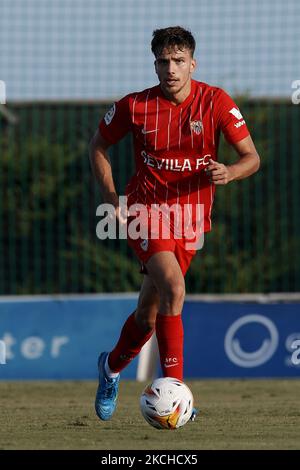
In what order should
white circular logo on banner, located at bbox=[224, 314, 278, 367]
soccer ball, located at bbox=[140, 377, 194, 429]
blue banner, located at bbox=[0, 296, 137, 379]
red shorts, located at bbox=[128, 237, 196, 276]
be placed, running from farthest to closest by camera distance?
blue banner, located at bbox=[0, 296, 137, 379] < white circular logo on banner, located at bbox=[224, 314, 278, 367] < red shorts, located at bbox=[128, 237, 196, 276] < soccer ball, located at bbox=[140, 377, 194, 429]

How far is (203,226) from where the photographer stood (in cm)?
742

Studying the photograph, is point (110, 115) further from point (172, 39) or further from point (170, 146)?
point (172, 39)

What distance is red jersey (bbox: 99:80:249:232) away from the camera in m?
7.30

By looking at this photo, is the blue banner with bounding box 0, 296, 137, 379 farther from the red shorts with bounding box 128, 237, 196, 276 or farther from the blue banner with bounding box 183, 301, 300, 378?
the red shorts with bounding box 128, 237, 196, 276

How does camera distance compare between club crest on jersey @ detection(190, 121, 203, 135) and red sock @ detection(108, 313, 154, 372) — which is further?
red sock @ detection(108, 313, 154, 372)

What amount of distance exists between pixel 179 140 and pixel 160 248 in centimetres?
69

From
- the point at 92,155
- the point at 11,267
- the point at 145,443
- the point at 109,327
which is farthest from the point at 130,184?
the point at 11,267

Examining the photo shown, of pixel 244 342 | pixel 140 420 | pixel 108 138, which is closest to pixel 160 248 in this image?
pixel 108 138

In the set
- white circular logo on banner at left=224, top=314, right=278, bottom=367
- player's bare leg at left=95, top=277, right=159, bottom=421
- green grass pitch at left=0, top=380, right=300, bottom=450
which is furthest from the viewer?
white circular logo on banner at left=224, top=314, right=278, bottom=367

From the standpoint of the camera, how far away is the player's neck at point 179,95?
733cm

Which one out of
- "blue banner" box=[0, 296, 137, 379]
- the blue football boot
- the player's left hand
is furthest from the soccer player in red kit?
"blue banner" box=[0, 296, 137, 379]

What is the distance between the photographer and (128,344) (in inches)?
300

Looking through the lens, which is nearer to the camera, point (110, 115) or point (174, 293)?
point (174, 293)

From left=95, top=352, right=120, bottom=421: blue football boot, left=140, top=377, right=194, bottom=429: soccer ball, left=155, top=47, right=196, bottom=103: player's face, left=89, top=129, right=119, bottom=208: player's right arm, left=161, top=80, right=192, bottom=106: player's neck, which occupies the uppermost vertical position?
left=155, top=47, right=196, bottom=103: player's face
